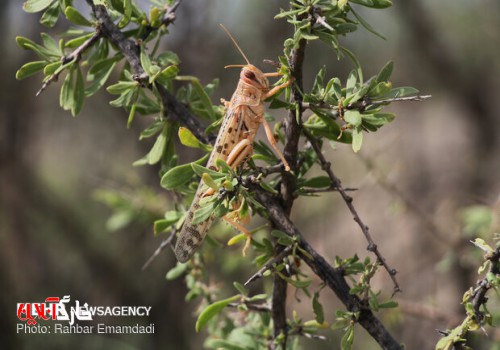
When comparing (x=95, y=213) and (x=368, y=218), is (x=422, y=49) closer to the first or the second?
(x=368, y=218)

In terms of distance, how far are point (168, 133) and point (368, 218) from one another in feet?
11.5

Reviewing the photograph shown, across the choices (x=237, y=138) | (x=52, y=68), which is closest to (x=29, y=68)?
(x=52, y=68)

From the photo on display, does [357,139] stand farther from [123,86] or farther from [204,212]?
[123,86]

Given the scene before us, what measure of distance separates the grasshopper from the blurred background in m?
1.56

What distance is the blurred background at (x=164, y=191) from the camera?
10.0 ft

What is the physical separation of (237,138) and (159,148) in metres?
0.17

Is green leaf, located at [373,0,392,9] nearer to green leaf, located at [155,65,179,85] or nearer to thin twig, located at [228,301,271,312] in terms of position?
green leaf, located at [155,65,179,85]

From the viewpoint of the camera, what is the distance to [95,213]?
3.73m

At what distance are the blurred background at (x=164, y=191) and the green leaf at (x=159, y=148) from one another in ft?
5.81

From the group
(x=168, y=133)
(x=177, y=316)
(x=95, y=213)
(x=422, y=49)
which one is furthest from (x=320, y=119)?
(x=95, y=213)

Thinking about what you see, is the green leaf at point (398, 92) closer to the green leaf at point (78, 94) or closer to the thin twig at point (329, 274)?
the thin twig at point (329, 274)

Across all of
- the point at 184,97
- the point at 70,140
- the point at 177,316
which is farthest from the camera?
the point at 70,140

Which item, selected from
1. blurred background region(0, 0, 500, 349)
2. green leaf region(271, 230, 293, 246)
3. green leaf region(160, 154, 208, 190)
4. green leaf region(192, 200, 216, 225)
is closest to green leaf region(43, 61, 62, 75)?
green leaf region(160, 154, 208, 190)

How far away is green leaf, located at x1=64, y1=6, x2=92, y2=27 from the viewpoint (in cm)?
100
